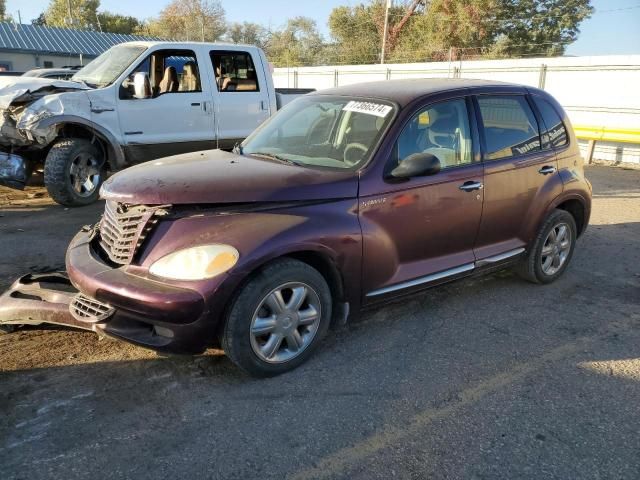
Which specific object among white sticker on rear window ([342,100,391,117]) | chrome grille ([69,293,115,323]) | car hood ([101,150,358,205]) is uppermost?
white sticker on rear window ([342,100,391,117])

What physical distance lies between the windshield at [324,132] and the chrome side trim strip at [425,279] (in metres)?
0.86

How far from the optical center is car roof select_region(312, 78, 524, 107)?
13.2ft

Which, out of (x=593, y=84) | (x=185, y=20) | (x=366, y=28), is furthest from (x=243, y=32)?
(x=593, y=84)

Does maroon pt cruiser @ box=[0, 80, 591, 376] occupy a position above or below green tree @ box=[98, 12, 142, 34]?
below

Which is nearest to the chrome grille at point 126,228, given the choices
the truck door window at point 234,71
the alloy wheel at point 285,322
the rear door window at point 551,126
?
the alloy wheel at point 285,322

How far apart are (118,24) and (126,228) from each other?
6967 centimetres

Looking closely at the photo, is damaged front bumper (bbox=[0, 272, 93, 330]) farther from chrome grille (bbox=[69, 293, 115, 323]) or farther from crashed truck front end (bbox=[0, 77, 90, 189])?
crashed truck front end (bbox=[0, 77, 90, 189])

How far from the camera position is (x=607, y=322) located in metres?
4.32

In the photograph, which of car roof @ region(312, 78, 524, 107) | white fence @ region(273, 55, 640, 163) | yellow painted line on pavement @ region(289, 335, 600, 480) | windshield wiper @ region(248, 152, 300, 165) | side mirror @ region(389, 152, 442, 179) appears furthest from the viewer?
white fence @ region(273, 55, 640, 163)

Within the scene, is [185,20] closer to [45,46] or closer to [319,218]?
[45,46]

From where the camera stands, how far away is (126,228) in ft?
10.8

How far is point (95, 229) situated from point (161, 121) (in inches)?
176

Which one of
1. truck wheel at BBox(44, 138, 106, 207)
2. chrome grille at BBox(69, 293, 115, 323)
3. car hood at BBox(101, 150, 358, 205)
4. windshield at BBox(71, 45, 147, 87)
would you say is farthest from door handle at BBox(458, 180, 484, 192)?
windshield at BBox(71, 45, 147, 87)

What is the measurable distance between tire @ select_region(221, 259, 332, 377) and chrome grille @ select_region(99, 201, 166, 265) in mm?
674
